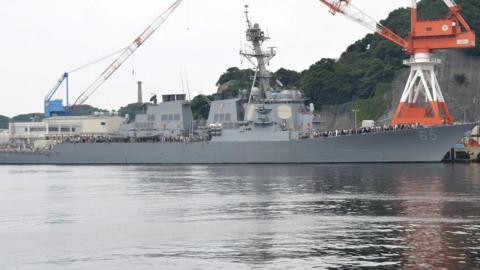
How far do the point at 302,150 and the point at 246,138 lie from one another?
18.0ft

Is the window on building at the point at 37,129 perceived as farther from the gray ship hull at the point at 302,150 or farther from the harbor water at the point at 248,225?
the harbor water at the point at 248,225

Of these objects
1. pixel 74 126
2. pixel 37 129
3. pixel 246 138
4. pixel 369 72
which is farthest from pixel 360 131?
pixel 37 129

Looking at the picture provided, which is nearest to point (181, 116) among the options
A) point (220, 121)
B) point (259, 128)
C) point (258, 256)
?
point (220, 121)

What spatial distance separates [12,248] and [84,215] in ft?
25.9

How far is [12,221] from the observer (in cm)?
2956

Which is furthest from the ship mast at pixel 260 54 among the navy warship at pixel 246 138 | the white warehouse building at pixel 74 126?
the white warehouse building at pixel 74 126

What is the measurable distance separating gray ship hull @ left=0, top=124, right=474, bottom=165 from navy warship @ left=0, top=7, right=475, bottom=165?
0.23ft

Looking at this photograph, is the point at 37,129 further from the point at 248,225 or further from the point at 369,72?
the point at 248,225

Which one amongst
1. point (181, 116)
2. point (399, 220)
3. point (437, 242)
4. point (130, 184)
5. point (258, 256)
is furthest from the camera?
point (181, 116)

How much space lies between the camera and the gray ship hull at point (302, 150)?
62.6m

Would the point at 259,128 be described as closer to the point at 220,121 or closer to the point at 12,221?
the point at 220,121

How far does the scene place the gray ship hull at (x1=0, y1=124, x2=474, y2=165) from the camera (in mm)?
62594

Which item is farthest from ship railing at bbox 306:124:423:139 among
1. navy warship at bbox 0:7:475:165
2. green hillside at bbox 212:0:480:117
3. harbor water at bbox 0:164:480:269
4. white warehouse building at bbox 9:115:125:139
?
white warehouse building at bbox 9:115:125:139

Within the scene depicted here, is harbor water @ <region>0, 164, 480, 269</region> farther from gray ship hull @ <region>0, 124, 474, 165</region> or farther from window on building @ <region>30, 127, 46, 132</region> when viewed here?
window on building @ <region>30, 127, 46, 132</region>
